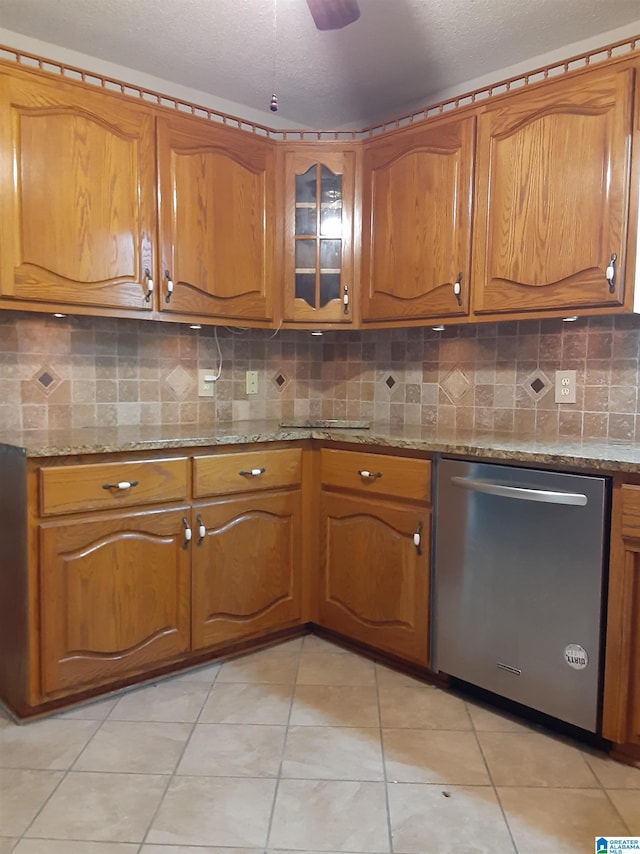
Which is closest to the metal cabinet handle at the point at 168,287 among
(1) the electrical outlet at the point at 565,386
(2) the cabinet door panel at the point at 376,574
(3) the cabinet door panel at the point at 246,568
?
(3) the cabinet door panel at the point at 246,568

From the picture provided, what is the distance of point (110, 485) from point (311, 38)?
1.74 meters

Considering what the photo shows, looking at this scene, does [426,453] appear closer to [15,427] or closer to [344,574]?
[344,574]

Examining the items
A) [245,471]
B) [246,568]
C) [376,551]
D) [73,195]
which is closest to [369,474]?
[376,551]

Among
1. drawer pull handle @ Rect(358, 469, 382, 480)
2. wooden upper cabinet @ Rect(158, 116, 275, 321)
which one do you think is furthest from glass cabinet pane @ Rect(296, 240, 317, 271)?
drawer pull handle @ Rect(358, 469, 382, 480)

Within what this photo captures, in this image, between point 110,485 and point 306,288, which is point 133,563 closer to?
point 110,485

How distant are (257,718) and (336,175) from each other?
211 centimetres

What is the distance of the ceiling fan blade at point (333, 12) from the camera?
1520mm

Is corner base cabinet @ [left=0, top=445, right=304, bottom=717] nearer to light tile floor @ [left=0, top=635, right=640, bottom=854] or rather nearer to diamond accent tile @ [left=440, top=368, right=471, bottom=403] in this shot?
light tile floor @ [left=0, top=635, right=640, bottom=854]

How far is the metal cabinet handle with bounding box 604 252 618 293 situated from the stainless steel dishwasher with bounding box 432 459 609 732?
25.0 inches

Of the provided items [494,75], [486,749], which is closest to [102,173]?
[494,75]

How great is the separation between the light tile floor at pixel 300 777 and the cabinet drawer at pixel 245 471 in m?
0.68

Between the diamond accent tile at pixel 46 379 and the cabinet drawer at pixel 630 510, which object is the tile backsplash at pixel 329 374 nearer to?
the diamond accent tile at pixel 46 379

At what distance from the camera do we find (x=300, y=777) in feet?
5.39

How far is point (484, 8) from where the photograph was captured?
2072 mm
